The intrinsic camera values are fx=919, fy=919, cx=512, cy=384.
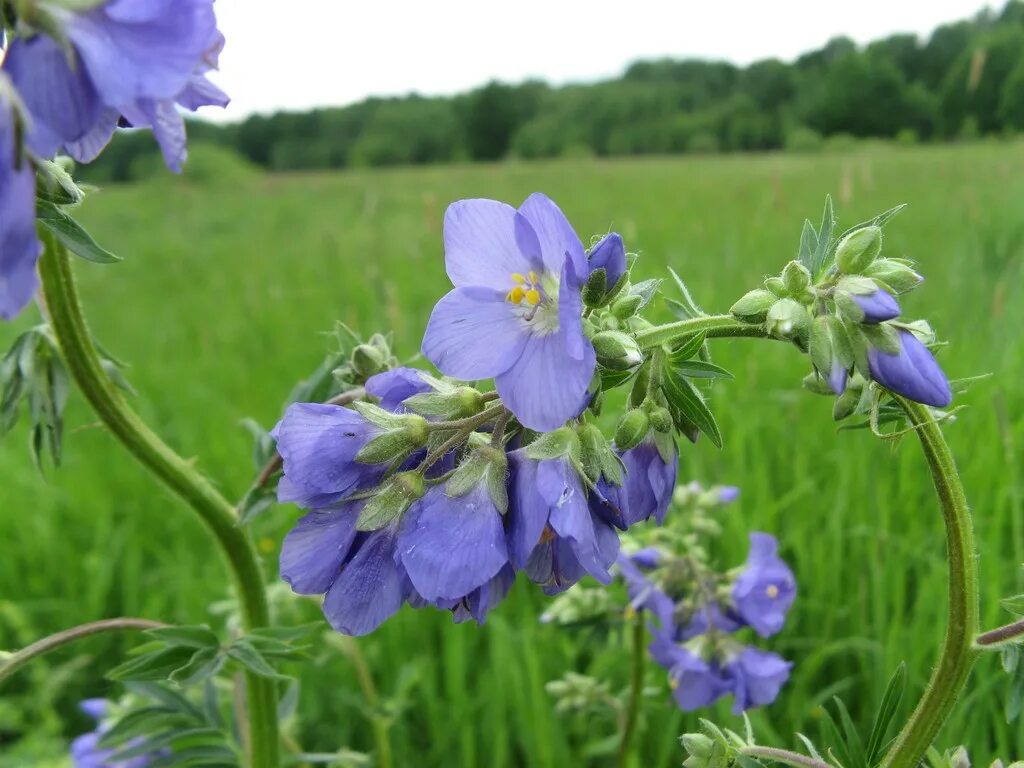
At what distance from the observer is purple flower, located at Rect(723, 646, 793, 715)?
1.60 meters

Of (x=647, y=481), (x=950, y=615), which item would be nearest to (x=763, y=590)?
(x=950, y=615)

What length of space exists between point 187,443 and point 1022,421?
2.68 meters

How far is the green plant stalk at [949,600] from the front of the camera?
93 cm

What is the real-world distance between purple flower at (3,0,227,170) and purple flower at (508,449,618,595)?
444mm

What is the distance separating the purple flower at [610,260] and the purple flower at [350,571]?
0.31 meters

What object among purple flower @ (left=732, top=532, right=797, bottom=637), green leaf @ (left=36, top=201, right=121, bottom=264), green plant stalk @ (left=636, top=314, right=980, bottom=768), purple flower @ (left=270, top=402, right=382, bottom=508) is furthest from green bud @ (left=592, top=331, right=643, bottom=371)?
purple flower @ (left=732, top=532, right=797, bottom=637)

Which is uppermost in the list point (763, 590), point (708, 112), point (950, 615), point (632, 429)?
point (708, 112)

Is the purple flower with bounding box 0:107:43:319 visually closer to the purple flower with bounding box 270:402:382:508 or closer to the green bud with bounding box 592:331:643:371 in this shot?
the purple flower with bounding box 270:402:382:508

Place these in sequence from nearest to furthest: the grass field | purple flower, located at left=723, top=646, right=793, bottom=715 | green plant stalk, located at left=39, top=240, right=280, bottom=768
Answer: green plant stalk, located at left=39, top=240, right=280, bottom=768 < purple flower, located at left=723, top=646, right=793, bottom=715 < the grass field

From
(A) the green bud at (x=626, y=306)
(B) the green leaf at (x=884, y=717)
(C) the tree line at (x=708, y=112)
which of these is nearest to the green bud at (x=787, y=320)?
(A) the green bud at (x=626, y=306)

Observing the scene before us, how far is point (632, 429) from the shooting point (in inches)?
34.6

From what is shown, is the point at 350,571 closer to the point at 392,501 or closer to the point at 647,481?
the point at 392,501

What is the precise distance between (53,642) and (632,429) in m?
0.87

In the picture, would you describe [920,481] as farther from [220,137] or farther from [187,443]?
[220,137]
